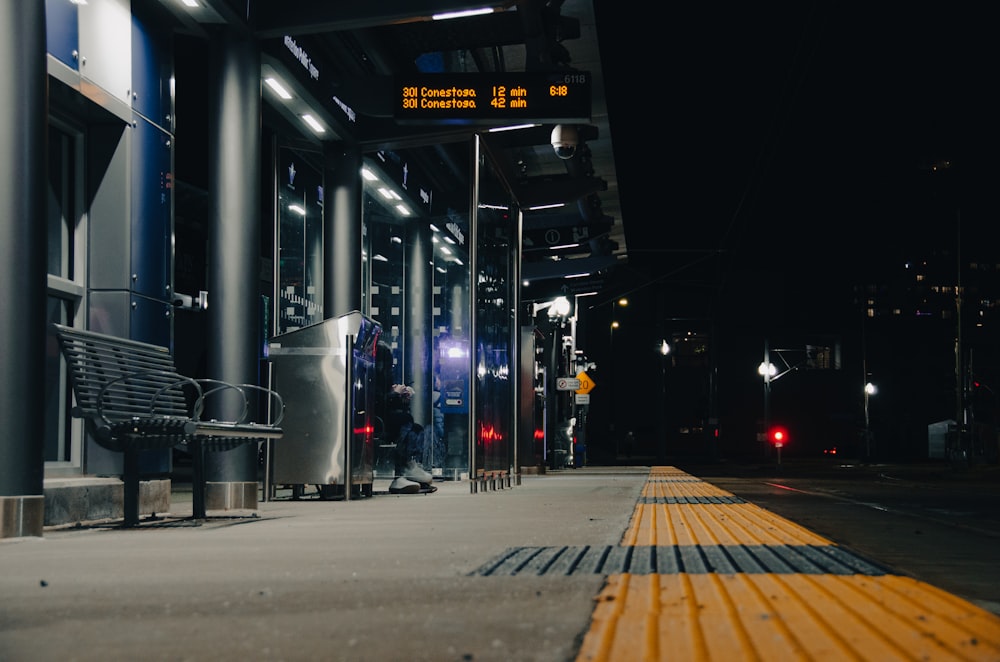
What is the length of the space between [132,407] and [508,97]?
5.94m

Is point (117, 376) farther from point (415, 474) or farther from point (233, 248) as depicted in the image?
point (415, 474)

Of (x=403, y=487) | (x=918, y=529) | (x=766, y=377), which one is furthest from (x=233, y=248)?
(x=766, y=377)

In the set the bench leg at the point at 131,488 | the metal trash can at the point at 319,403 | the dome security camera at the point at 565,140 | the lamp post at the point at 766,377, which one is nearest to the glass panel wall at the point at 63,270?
the bench leg at the point at 131,488

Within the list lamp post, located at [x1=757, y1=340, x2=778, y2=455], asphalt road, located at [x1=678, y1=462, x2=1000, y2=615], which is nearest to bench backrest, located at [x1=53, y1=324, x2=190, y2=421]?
asphalt road, located at [x1=678, y1=462, x2=1000, y2=615]

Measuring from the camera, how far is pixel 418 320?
66.6ft

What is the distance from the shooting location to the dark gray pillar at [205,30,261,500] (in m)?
9.40

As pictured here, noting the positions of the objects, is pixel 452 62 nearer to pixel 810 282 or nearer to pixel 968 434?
pixel 968 434

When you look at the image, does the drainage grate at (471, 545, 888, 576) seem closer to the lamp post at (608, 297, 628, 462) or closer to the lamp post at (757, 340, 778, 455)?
the lamp post at (757, 340, 778, 455)

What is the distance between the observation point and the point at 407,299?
66.1 ft

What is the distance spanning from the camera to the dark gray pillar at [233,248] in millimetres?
9398

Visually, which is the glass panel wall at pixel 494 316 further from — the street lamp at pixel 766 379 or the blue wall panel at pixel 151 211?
the street lamp at pixel 766 379

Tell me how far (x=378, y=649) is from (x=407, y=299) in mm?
17667

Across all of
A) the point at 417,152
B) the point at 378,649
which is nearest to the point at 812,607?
the point at 378,649

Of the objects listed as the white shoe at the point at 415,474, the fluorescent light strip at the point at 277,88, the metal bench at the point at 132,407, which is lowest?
the white shoe at the point at 415,474
